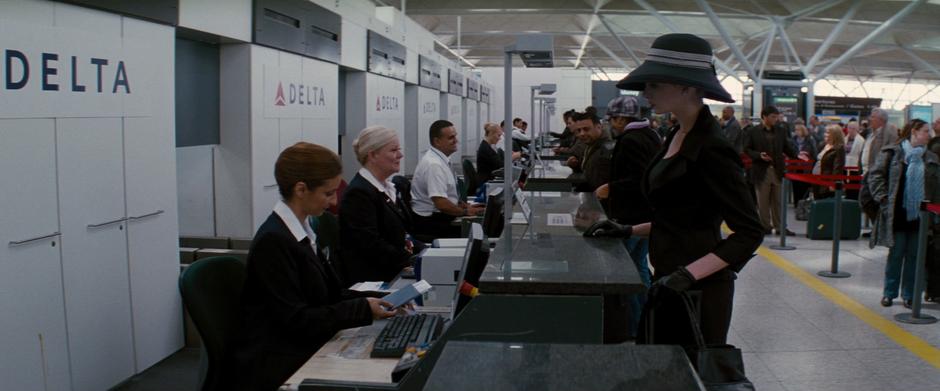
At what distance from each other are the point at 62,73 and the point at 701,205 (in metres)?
2.72

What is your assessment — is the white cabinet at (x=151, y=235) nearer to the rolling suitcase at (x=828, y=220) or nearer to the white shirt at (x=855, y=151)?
the rolling suitcase at (x=828, y=220)

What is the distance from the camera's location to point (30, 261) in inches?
131

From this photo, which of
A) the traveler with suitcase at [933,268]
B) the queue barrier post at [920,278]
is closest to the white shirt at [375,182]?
the queue barrier post at [920,278]

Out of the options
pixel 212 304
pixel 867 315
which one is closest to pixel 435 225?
pixel 867 315

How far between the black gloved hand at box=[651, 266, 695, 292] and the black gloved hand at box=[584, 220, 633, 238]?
2.00 ft

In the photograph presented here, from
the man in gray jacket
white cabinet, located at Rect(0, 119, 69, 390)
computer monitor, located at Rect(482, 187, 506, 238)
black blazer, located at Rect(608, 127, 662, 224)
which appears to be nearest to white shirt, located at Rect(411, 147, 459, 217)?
black blazer, located at Rect(608, 127, 662, 224)

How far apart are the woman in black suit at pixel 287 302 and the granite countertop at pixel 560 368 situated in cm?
134

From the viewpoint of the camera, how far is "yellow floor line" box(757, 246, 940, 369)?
186 inches

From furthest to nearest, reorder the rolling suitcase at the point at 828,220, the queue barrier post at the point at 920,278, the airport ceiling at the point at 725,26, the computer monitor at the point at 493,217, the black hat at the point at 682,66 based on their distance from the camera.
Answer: the airport ceiling at the point at 725,26
the rolling suitcase at the point at 828,220
the queue barrier post at the point at 920,278
the computer monitor at the point at 493,217
the black hat at the point at 682,66

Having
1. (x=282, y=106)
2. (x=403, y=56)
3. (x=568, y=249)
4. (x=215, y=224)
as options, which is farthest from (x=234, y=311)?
(x=403, y=56)

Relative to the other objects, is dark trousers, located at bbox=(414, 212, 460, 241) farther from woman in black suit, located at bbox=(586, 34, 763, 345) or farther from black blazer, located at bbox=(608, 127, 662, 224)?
woman in black suit, located at bbox=(586, 34, 763, 345)

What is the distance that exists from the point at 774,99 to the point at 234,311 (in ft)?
52.0

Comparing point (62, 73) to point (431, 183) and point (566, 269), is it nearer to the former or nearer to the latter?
point (566, 269)

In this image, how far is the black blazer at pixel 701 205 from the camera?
207 cm
